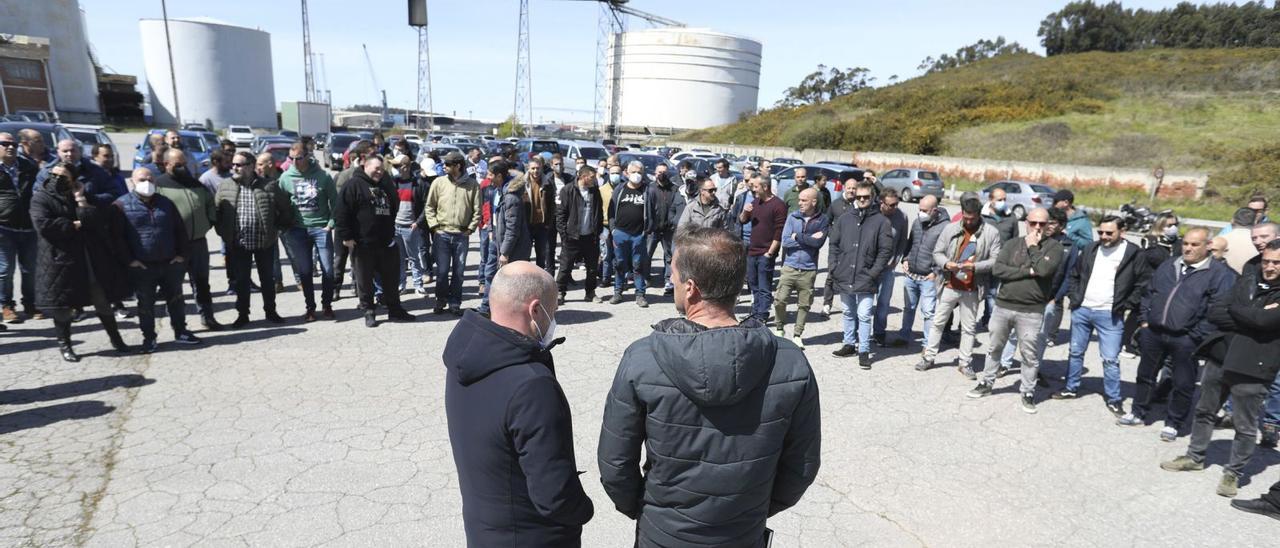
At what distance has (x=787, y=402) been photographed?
1.93 meters

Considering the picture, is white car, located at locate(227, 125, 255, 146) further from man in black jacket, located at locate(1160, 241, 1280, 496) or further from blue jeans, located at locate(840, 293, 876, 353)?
man in black jacket, located at locate(1160, 241, 1280, 496)

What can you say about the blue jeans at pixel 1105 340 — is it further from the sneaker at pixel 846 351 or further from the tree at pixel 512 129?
the tree at pixel 512 129

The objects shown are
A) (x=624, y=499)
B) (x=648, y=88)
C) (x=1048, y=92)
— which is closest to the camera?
(x=624, y=499)

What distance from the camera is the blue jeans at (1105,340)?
5398 millimetres

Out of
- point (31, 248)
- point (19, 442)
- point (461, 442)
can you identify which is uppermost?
point (461, 442)

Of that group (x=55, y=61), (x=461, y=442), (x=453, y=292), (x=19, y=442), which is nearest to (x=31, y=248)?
(x=19, y=442)

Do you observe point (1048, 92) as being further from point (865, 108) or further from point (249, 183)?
point (249, 183)

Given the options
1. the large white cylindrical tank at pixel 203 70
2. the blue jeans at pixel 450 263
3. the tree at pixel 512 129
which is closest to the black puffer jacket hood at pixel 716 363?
the blue jeans at pixel 450 263

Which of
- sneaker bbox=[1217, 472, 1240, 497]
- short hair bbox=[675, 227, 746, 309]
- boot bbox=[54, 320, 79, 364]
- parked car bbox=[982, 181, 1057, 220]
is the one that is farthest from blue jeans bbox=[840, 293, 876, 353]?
parked car bbox=[982, 181, 1057, 220]

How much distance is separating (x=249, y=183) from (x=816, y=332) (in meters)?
6.63

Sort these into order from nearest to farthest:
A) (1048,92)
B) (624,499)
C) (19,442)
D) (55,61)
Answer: (624,499) → (19,442) → (1048,92) → (55,61)

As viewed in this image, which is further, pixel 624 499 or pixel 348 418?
pixel 348 418

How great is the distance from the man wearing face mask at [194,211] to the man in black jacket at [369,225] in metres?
1.30

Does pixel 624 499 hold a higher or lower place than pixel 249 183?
lower
